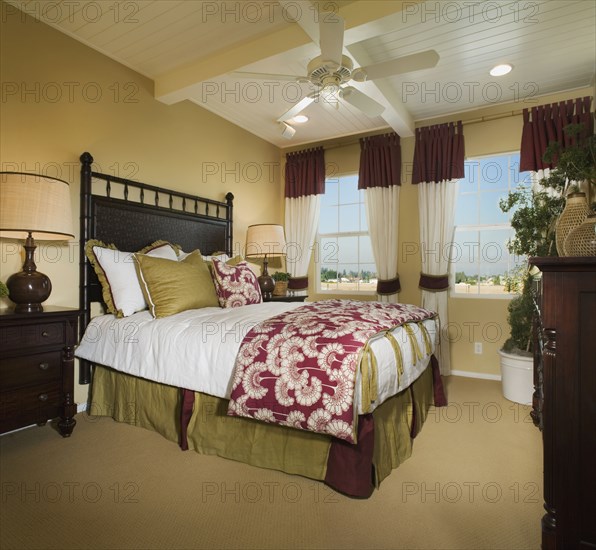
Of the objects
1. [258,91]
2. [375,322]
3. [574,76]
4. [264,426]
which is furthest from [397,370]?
[574,76]

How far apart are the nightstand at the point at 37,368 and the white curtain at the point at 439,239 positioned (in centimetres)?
325

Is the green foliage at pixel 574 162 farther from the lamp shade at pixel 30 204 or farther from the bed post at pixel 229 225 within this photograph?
the lamp shade at pixel 30 204

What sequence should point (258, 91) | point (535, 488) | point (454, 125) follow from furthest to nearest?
point (454, 125)
point (258, 91)
point (535, 488)

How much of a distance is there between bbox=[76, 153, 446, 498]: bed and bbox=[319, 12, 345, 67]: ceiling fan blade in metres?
1.48

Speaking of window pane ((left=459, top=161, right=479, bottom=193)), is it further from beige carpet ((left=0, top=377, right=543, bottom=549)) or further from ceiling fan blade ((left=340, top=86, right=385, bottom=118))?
beige carpet ((left=0, top=377, right=543, bottom=549))

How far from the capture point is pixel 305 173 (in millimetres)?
4785

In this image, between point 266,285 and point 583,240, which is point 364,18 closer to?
point 583,240

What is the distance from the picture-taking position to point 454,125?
389cm

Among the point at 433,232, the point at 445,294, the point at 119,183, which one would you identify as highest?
the point at 119,183

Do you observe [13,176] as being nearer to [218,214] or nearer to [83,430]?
[83,430]

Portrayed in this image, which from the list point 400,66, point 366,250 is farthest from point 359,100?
point 366,250

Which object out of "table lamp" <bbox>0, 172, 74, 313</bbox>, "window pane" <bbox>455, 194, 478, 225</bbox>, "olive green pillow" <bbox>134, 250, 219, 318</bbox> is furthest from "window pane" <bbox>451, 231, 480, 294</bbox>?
"table lamp" <bbox>0, 172, 74, 313</bbox>

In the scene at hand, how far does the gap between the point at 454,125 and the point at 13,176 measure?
152 inches

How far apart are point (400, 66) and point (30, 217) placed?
91.8 inches
